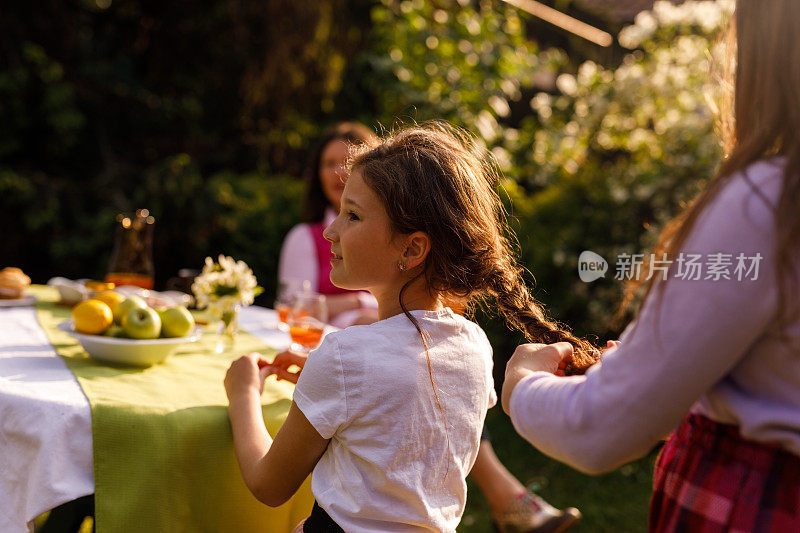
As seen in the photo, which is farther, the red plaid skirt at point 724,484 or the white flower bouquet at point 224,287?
the white flower bouquet at point 224,287

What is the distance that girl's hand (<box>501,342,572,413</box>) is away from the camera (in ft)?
3.68

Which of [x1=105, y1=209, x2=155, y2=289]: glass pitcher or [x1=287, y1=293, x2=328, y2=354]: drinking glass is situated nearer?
[x1=287, y1=293, x2=328, y2=354]: drinking glass

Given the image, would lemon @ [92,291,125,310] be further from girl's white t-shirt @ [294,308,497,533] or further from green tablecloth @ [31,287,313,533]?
girl's white t-shirt @ [294,308,497,533]

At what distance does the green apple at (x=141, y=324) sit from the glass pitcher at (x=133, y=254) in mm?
668

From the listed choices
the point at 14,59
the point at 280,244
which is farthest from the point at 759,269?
the point at 14,59

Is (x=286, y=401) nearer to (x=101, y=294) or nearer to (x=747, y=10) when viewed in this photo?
(x=101, y=294)

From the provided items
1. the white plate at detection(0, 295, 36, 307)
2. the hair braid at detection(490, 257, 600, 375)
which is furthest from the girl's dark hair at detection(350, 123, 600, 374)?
the white plate at detection(0, 295, 36, 307)

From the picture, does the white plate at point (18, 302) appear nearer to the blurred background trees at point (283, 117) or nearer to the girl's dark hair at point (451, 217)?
the girl's dark hair at point (451, 217)

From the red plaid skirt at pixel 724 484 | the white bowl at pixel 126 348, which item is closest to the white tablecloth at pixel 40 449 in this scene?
the white bowl at pixel 126 348

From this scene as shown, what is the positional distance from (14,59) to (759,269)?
5683 mm

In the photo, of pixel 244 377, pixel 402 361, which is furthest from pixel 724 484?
pixel 244 377

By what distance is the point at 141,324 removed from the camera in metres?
1.80

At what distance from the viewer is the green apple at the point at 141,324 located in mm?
1792

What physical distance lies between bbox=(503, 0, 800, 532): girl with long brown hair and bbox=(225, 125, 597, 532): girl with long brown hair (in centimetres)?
37
